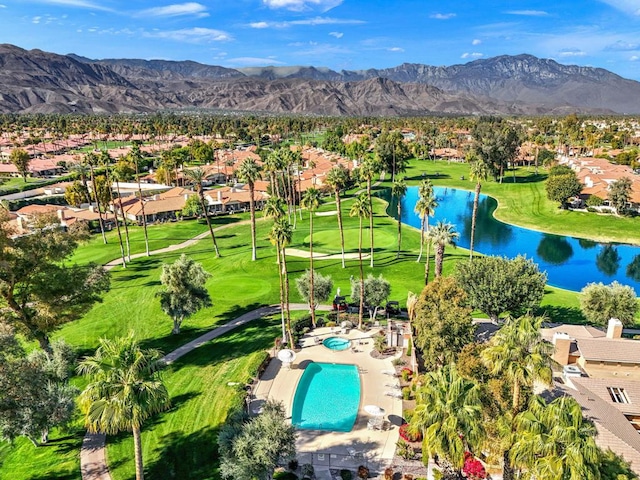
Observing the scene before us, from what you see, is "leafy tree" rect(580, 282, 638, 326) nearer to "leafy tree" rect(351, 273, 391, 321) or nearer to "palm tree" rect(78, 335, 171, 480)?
"leafy tree" rect(351, 273, 391, 321)

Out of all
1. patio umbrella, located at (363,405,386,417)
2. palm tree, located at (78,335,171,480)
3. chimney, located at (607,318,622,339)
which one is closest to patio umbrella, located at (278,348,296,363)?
patio umbrella, located at (363,405,386,417)

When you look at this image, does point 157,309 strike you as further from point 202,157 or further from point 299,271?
point 202,157

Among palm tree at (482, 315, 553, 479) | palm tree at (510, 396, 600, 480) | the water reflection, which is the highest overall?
palm tree at (482, 315, 553, 479)

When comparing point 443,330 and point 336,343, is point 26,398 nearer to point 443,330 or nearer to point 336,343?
point 336,343

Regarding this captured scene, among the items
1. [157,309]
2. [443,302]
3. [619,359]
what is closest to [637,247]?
[619,359]

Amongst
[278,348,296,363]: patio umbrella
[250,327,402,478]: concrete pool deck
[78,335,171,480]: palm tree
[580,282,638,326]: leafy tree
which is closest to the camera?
[78,335,171,480]: palm tree

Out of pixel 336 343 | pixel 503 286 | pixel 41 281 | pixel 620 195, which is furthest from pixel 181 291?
pixel 620 195
